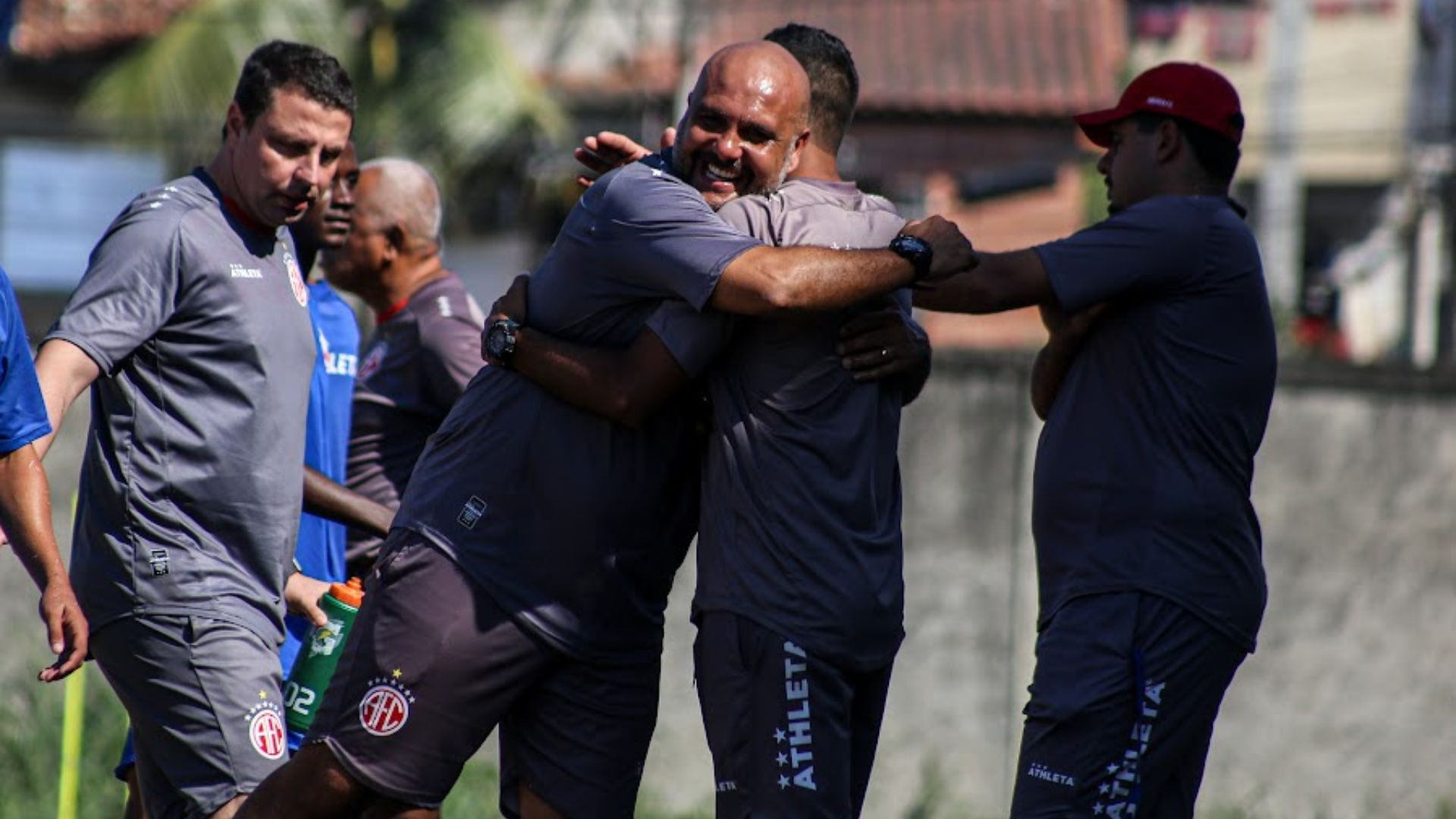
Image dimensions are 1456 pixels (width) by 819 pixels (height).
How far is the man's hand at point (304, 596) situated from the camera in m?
5.00

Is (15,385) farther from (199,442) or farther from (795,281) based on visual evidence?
(795,281)

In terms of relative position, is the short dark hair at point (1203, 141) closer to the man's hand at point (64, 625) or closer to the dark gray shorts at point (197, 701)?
the dark gray shorts at point (197, 701)

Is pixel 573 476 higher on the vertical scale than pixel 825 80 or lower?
lower

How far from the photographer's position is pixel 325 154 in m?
4.84

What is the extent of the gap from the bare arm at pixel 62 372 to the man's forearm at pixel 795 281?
5.34 feet

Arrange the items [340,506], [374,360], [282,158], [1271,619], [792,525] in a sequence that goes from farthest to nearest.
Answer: [1271,619] → [374,360] → [340,506] → [282,158] → [792,525]

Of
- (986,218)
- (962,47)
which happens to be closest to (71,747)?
(962,47)

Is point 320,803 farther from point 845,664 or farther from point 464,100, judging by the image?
point 464,100

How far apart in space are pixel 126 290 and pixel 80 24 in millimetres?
15550

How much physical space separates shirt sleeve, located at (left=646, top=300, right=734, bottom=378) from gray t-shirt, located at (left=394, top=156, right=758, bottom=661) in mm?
66

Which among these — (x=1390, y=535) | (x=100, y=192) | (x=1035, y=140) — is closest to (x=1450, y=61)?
(x=1035, y=140)

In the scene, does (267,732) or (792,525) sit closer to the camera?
(792,525)

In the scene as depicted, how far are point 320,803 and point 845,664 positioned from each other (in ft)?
3.94

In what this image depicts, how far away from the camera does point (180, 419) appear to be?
4.61 metres
